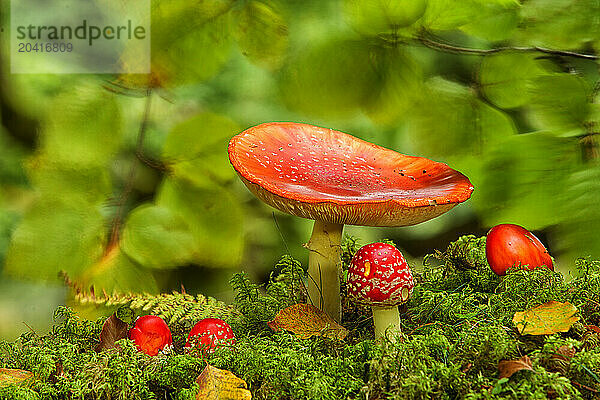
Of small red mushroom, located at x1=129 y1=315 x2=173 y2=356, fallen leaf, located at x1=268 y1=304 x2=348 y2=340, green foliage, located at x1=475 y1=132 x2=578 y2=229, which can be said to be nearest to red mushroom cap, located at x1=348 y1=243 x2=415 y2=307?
fallen leaf, located at x1=268 y1=304 x2=348 y2=340

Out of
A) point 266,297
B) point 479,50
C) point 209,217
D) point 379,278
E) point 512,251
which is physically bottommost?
point 209,217

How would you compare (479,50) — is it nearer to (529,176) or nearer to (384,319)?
(529,176)

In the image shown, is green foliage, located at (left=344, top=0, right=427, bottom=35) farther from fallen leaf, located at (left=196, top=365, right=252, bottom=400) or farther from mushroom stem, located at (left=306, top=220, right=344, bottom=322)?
fallen leaf, located at (left=196, top=365, right=252, bottom=400)

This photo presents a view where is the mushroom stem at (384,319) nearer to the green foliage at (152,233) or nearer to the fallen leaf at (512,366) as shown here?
the fallen leaf at (512,366)

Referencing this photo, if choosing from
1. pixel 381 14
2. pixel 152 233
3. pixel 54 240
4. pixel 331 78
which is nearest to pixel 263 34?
pixel 331 78

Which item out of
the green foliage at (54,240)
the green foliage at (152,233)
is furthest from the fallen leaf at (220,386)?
the green foliage at (54,240)
